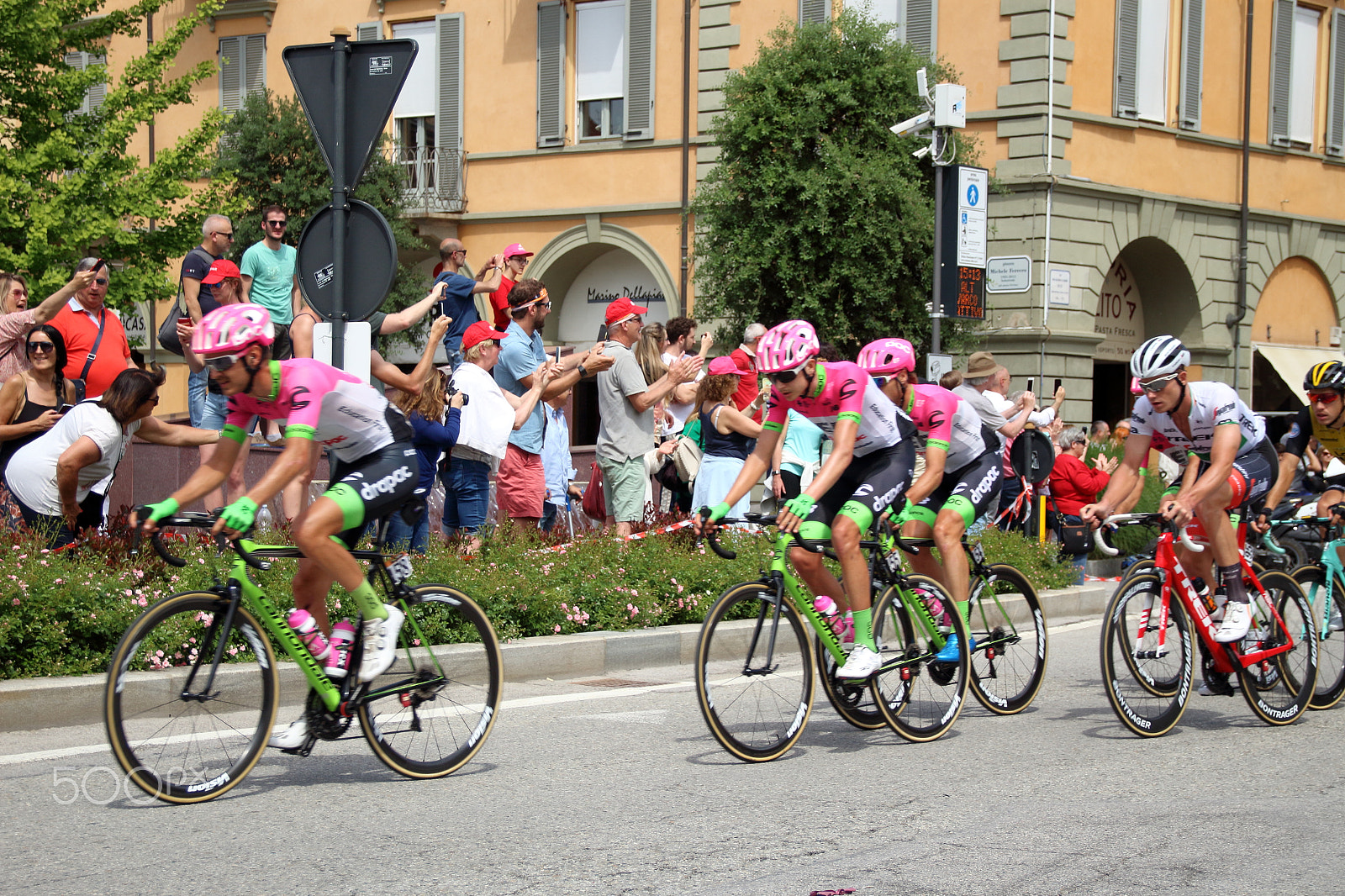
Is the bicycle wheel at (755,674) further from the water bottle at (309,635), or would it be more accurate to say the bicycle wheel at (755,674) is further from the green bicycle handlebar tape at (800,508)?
the water bottle at (309,635)

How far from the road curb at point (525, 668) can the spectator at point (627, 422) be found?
1.75m

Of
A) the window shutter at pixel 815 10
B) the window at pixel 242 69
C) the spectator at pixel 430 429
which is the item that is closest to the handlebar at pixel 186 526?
the spectator at pixel 430 429

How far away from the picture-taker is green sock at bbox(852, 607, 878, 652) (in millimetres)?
7469

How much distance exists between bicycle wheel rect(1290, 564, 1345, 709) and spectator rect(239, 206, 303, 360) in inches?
303

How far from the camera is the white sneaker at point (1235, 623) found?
26.2 feet

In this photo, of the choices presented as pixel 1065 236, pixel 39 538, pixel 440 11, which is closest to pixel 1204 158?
pixel 1065 236

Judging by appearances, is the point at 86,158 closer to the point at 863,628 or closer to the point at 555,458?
the point at 555,458

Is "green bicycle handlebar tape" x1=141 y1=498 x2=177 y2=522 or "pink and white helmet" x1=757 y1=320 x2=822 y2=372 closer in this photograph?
"green bicycle handlebar tape" x1=141 y1=498 x2=177 y2=522

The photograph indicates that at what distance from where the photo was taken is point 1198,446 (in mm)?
8211

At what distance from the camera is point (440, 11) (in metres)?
31.6

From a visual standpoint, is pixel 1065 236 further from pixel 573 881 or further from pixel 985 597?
pixel 573 881

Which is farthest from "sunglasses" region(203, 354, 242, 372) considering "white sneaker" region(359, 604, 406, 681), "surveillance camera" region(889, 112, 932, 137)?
"surveillance camera" region(889, 112, 932, 137)

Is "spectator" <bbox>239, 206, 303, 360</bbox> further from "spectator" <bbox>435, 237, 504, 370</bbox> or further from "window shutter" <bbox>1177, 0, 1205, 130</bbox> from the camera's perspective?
"window shutter" <bbox>1177, 0, 1205, 130</bbox>

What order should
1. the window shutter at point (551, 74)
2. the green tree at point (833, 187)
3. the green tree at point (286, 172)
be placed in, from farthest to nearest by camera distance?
the window shutter at point (551, 74) → the green tree at point (286, 172) → the green tree at point (833, 187)
